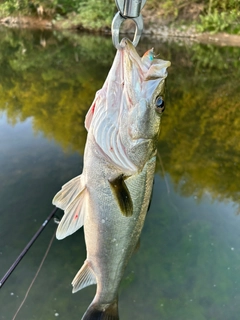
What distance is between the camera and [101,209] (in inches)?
60.8

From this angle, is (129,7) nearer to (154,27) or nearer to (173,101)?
(173,101)

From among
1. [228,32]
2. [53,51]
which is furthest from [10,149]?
[228,32]

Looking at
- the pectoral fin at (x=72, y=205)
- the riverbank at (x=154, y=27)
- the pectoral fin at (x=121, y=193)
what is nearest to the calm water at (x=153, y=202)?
the pectoral fin at (x=72, y=205)

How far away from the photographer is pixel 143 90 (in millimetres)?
1391

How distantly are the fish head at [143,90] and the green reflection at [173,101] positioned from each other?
13.1 ft

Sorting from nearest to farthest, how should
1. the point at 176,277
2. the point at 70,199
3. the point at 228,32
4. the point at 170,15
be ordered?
1. the point at 70,199
2. the point at 176,277
3. the point at 228,32
4. the point at 170,15

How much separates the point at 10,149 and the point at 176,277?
399cm

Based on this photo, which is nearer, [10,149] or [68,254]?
[68,254]

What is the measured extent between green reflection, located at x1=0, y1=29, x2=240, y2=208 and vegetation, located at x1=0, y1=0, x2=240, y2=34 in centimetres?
467

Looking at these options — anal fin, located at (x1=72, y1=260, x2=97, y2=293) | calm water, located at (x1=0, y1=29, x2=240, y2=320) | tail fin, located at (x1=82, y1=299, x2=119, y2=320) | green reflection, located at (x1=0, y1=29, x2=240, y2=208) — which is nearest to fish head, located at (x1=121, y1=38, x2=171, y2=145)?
anal fin, located at (x1=72, y1=260, x2=97, y2=293)

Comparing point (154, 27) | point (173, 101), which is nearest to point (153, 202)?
point (173, 101)

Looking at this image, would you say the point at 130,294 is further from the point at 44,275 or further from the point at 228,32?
the point at 228,32

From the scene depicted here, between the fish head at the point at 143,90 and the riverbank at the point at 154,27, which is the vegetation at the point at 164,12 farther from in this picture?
the fish head at the point at 143,90

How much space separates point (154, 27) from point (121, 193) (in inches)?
841
